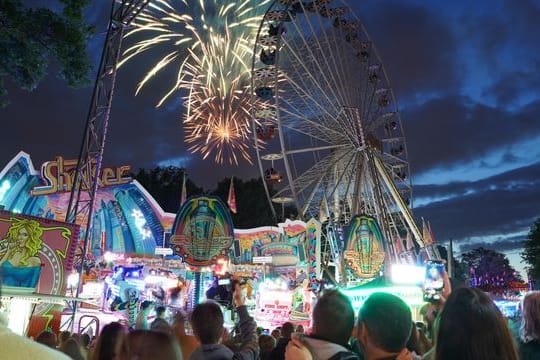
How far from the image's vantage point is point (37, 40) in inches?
353

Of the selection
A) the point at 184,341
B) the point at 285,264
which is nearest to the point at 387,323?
the point at 184,341

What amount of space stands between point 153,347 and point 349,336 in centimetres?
115

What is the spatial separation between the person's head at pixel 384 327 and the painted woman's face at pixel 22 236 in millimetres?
10260

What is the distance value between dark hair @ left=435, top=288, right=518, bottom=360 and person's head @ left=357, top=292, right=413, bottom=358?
0.36 m

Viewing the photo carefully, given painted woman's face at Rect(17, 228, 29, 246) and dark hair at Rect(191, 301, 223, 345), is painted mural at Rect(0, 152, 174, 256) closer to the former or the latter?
painted woman's face at Rect(17, 228, 29, 246)

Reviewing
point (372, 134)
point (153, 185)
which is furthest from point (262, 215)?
point (372, 134)

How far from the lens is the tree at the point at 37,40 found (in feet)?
27.9

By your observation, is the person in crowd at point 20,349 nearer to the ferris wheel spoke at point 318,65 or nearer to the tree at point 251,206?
the ferris wheel spoke at point 318,65

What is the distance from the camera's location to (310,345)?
270 centimetres

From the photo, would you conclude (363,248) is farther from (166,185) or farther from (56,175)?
(166,185)

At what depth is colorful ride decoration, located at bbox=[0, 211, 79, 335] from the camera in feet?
33.8

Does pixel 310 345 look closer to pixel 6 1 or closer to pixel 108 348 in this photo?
pixel 108 348

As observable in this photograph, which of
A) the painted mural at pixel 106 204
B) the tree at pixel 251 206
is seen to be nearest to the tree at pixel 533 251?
the tree at pixel 251 206

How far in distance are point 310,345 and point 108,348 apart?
1170 mm
